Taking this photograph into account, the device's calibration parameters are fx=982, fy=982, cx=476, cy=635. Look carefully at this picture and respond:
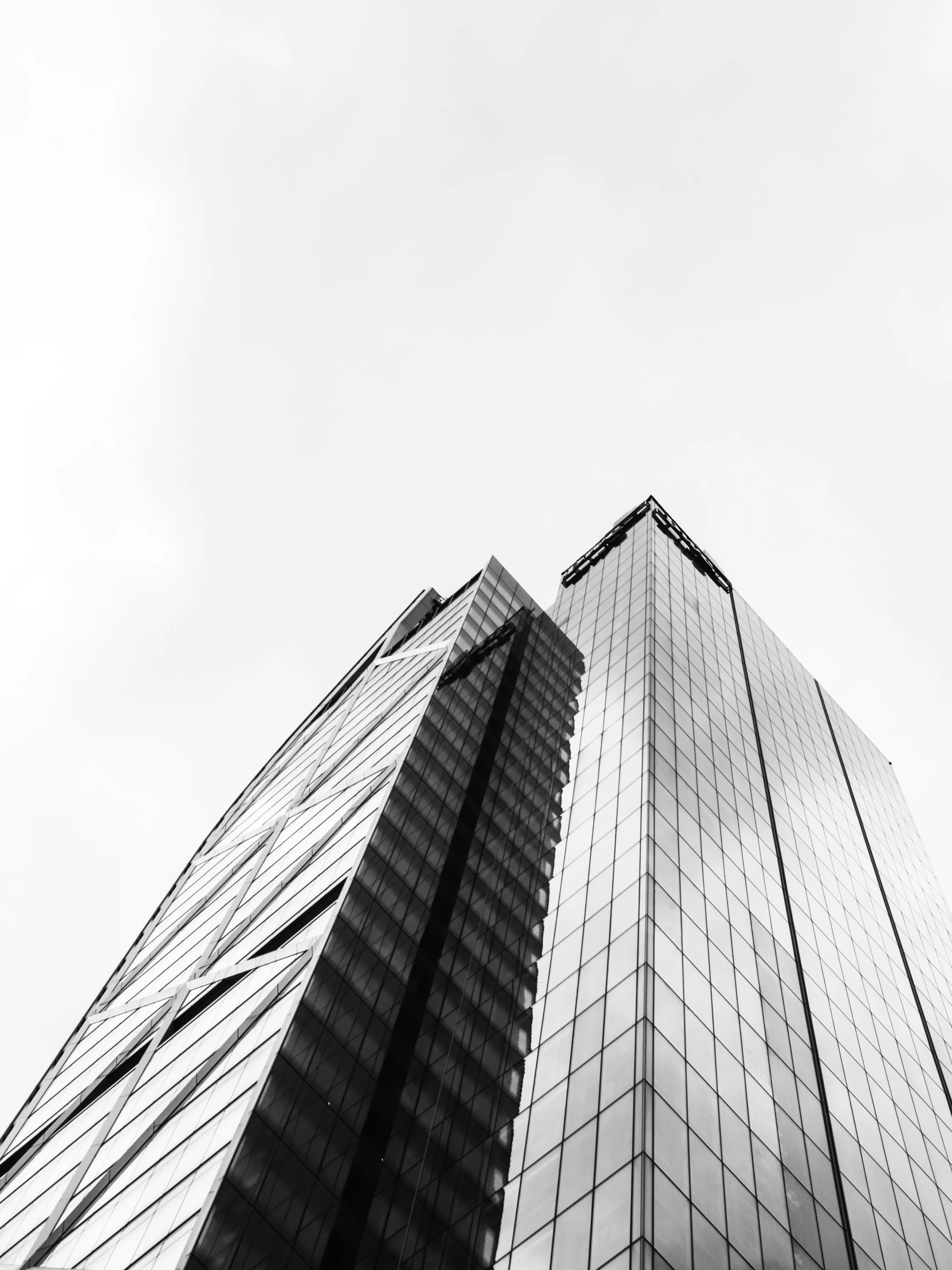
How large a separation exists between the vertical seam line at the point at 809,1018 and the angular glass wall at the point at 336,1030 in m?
10.1

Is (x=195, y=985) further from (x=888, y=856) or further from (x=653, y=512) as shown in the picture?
(x=653, y=512)

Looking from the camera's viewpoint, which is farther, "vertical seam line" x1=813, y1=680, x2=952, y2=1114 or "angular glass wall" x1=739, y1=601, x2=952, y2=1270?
"vertical seam line" x1=813, y1=680, x2=952, y2=1114

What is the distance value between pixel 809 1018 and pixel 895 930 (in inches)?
775

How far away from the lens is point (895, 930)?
5319 cm

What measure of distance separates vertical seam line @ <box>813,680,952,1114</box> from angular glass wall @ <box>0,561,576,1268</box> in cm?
2091

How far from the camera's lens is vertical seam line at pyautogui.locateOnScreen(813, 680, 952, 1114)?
4412 centimetres

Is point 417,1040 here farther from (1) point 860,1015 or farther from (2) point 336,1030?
(1) point 860,1015

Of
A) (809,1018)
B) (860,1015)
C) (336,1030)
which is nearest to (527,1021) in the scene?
(336,1030)

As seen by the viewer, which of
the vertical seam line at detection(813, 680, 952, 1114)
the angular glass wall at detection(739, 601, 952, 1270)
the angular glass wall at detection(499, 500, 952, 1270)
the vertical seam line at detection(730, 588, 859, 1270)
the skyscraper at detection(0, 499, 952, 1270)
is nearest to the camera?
the angular glass wall at detection(499, 500, 952, 1270)

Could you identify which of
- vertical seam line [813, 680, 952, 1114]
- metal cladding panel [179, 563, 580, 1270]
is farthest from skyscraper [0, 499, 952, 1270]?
vertical seam line [813, 680, 952, 1114]

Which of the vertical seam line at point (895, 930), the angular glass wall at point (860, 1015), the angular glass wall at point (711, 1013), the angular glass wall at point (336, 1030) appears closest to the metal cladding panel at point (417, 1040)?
the angular glass wall at point (336, 1030)

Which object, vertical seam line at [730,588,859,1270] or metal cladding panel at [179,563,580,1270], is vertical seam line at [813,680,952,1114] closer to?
vertical seam line at [730,588,859,1270]

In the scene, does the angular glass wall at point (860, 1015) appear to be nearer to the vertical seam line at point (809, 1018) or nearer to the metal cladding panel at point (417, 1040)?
the vertical seam line at point (809, 1018)

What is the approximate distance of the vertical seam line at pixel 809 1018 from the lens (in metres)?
28.6
